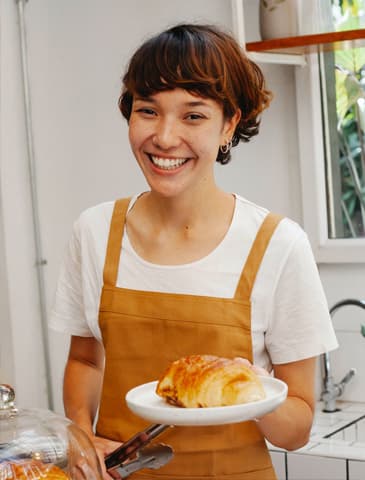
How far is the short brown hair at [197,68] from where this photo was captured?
4.19ft

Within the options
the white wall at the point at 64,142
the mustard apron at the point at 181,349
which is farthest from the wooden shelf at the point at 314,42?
the mustard apron at the point at 181,349

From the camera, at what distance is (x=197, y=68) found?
1277 mm

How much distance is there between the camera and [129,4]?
2.60 metres

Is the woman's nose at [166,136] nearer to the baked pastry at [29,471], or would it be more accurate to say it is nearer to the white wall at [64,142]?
the baked pastry at [29,471]

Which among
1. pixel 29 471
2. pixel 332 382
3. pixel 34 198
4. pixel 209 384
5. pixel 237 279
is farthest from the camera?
pixel 34 198

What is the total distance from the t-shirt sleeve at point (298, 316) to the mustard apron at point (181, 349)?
41mm

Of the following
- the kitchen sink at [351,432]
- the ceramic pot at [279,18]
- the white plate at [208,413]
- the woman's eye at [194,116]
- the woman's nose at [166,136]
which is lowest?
the kitchen sink at [351,432]

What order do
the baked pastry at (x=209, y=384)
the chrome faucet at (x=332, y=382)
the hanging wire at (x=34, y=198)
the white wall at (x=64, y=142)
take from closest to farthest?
the baked pastry at (x=209, y=384) → the chrome faucet at (x=332, y=382) → the white wall at (x=64, y=142) → the hanging wire at (x=34, y=198)

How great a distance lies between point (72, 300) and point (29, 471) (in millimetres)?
597

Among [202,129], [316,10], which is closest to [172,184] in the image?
[202,129]

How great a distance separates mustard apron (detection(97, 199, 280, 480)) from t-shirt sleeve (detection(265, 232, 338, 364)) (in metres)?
0.04

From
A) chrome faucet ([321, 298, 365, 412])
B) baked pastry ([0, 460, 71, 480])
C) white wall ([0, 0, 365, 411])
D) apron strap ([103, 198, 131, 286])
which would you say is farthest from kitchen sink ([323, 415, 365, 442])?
baked pastry ([0, 460, 71, 480])

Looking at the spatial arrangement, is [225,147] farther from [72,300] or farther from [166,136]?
[72,300]

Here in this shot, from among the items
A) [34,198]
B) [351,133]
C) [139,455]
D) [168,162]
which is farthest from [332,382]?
[139,455]
